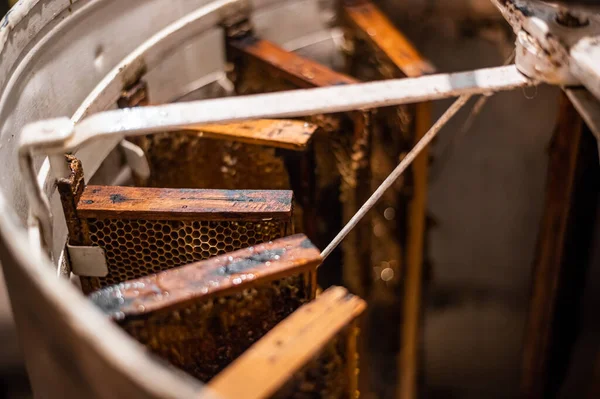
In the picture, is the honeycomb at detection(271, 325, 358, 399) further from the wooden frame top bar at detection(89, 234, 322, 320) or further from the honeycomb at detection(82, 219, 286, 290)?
the honeycomb at detection(82, 219, 286, 290)

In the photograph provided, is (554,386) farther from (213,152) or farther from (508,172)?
(213,152)

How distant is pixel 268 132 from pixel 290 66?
0.90ft

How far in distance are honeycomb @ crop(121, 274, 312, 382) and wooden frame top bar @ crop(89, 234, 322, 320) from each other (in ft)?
0.10

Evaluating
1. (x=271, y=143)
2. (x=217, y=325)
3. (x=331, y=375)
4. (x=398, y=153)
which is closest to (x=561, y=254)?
(x=398, y=153)

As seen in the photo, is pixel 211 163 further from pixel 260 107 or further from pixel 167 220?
pixel 260 107

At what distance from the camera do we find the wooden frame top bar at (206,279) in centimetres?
92

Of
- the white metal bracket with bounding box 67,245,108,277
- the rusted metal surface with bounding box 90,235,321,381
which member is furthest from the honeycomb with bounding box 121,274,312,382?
the white metal bracket with bounding box 67,245,108,277

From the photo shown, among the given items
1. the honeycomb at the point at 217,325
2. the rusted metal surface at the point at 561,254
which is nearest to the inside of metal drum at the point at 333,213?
the honeycomb at the point at 217,325

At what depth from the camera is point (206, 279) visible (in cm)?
96

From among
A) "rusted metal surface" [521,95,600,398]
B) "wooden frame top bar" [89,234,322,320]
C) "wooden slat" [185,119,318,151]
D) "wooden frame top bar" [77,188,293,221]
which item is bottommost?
"rusted metal surface" [521,95,600,398]

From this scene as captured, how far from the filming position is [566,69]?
1.08 m

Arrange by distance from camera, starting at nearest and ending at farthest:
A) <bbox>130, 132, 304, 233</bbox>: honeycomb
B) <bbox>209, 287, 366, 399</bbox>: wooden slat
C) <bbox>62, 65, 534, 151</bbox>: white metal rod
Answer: <bbox>209, 287, 366, 399</bbox>: wooden slat
<bbox>62, 65, 534, 151</bbox>: white metal rod
<bbox>130, 132, 304, 233</bbox>: honeycomb

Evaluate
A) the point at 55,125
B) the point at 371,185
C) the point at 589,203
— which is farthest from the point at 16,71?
the point at 589,203

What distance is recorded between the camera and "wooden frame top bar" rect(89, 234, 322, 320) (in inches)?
36.1
